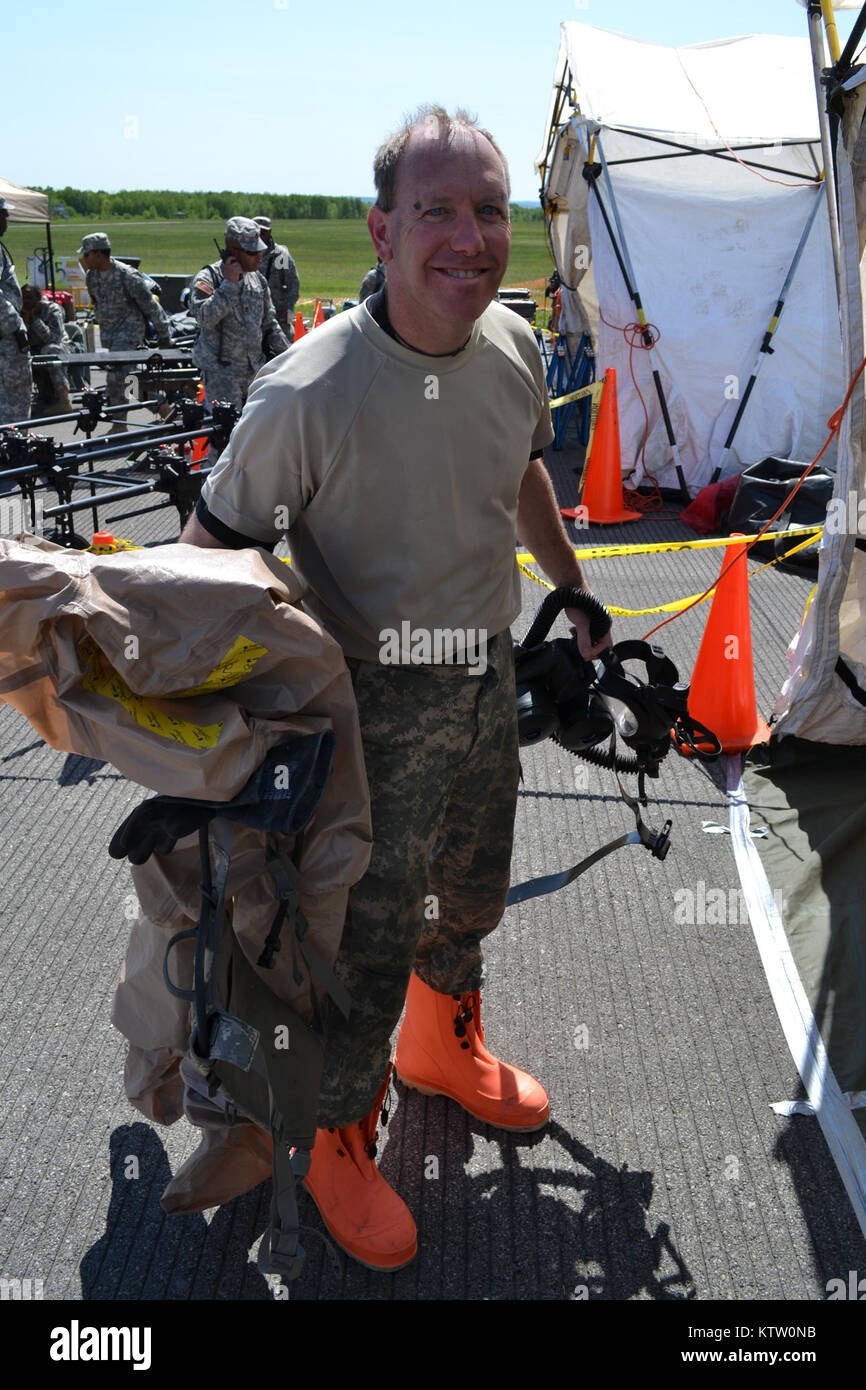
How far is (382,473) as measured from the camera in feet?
6.72

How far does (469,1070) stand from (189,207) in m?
88.4

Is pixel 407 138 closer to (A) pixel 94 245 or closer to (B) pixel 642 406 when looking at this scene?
(B) pixel 642 406

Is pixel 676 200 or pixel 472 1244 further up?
pixel 676 200

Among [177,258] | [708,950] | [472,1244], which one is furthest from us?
[177,258]

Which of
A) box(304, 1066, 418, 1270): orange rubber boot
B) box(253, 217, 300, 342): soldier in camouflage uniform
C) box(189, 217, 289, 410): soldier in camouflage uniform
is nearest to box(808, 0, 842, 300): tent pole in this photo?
box(304, 1066, 418, 1270): orange rubber boot

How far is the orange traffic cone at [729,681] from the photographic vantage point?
4648mm

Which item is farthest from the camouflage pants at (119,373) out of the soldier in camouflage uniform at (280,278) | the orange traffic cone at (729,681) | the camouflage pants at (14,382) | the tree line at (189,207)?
the tree line at (189,207)

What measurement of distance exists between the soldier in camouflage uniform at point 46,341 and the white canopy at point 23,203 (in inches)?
83.8

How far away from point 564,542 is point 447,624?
26.8 inches

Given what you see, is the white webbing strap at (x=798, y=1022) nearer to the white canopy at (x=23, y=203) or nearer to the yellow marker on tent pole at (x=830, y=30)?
the yellow marker on tent pole at (x=830, y=30)

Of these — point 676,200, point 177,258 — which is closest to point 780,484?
point 676,200

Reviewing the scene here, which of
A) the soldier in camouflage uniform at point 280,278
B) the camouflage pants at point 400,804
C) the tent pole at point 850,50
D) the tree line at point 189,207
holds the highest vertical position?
the tree line at point 189,207

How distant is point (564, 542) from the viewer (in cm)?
276
